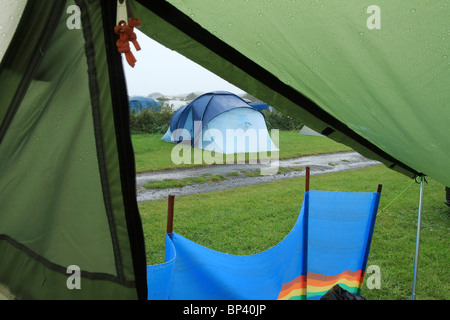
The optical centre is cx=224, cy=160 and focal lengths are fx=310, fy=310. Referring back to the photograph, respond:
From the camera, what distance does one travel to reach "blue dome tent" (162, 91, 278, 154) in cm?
953

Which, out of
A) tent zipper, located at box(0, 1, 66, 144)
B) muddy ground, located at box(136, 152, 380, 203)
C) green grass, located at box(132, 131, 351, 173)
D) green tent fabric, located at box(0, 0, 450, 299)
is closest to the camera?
green tent fabric, located at box(0, 0, 450, 299)

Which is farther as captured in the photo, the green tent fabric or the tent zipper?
the tent zipper

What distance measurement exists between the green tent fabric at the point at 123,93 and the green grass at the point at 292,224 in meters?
1.91

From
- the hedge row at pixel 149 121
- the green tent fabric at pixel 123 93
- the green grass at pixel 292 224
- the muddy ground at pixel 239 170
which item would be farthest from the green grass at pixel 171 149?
the green tent fabric at pixel 123 93

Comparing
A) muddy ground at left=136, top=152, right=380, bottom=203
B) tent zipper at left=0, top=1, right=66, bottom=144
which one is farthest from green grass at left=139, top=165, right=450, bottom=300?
tent zipper at left=0, top=1, right=66, bottom=144

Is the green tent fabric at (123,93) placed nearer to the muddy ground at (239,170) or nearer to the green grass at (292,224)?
the green grass at (292,224)

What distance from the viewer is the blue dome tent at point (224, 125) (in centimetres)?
953

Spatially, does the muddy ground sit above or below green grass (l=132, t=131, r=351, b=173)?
below

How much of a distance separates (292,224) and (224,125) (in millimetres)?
5736

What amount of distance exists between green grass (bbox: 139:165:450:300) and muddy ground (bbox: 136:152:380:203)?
1.16 feet

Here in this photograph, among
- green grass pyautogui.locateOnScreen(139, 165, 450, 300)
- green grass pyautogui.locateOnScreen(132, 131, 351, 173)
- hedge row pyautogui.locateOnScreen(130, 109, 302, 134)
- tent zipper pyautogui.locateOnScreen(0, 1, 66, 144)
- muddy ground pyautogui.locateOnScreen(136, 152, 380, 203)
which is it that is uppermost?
hedge row pyautogui.locateOnScreen(130, 109, 302, 134)

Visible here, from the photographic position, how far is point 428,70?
865 millimetres

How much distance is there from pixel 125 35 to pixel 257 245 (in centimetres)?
316

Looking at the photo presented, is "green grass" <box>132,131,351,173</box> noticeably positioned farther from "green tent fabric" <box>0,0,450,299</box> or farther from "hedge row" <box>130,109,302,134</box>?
"green tent fabric" <box>0,0,450,299</box>
